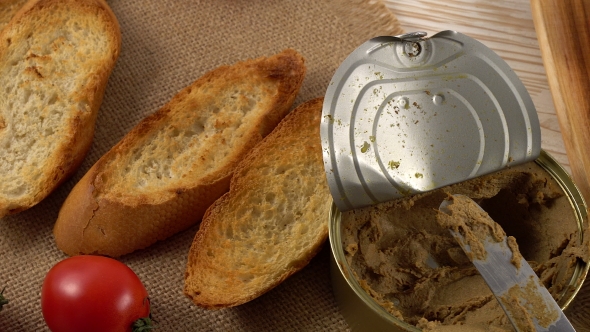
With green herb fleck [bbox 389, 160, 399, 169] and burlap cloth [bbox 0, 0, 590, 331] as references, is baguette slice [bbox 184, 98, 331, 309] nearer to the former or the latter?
burlap cloth [bbox 0, 0, 590, 331]

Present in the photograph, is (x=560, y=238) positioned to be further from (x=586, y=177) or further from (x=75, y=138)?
(x=75, y=138)

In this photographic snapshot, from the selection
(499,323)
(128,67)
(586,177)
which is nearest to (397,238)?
(499,323)

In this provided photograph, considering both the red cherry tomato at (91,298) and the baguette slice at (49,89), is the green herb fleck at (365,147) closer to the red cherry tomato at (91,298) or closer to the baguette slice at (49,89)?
the red cherry tomato at (91,298)

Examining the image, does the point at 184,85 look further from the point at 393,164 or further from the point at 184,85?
the point at 393,164

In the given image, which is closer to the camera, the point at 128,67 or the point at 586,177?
the point at 586,177

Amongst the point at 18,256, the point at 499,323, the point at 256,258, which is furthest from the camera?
the point at 18,256

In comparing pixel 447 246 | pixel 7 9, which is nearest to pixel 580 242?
pixel 447 246
